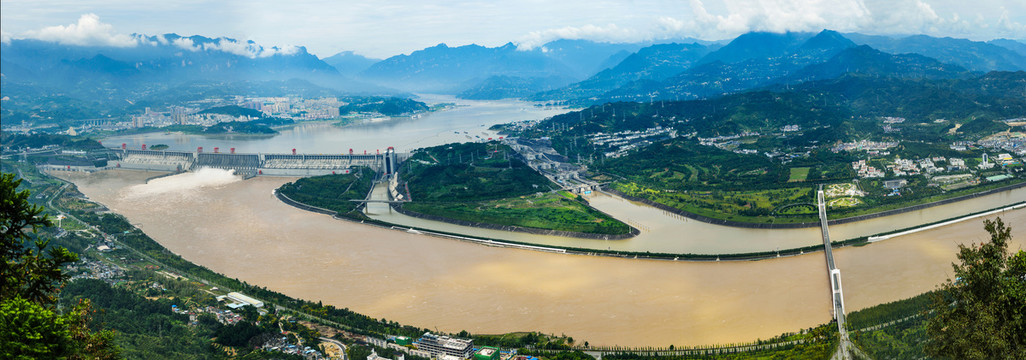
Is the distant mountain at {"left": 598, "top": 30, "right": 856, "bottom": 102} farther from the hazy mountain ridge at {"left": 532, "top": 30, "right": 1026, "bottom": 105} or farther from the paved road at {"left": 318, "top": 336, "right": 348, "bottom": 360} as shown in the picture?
the paved road at {"left": 318, "top": 336, "right": 348, "bottom": 360}

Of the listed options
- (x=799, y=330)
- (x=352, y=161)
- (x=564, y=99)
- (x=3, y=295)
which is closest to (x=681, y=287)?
(x=799, y=330)

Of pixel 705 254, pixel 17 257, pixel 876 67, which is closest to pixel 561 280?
pixel 705 254

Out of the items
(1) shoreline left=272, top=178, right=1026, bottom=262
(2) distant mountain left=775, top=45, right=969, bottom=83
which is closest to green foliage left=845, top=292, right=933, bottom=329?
(1) shoreline left=272, top=178, right=1026, bottom=262

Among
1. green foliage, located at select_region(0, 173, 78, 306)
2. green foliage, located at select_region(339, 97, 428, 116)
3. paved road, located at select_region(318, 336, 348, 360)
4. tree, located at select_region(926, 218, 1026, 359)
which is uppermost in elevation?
green foliage, located at select_region(339, 97, 428, 116)

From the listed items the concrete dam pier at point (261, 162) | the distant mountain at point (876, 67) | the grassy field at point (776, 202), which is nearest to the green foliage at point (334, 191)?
the concrete dam pier at point (261, 162)

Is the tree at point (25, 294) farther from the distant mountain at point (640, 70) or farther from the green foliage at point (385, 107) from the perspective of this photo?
the distant mountain at point (640, 70)
